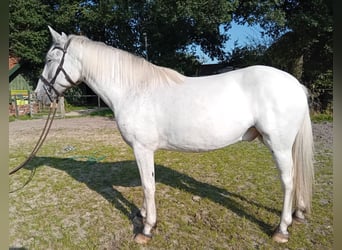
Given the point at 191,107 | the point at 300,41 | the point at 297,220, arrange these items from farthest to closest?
1. the point at 300,41
2. the point at 297,220
3. the point at 191,107

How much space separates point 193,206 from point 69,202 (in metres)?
1.52

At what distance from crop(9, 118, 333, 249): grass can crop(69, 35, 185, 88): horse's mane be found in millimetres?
1447

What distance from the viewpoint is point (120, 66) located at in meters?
2.32

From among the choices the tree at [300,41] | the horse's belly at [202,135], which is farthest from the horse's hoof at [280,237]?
the tree at [300,41]

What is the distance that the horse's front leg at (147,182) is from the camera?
227cm

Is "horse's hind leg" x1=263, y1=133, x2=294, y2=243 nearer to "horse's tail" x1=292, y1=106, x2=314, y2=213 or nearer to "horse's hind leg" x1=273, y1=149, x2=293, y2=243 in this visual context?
"horse's hind leg" x1=273, y1=149, x2=293, y2=243

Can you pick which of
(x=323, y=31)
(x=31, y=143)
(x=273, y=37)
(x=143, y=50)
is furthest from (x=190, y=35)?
(x=31, y=143)

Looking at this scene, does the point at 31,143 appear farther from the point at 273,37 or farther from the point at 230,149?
the point at 273,37

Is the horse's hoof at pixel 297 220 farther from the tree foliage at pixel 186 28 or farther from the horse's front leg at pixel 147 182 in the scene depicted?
the tree foliage at pixel 186 28

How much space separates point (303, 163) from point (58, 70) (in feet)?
7.99

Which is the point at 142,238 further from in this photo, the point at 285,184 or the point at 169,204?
the point at 285,184

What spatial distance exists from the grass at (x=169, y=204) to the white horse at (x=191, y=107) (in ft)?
0.79

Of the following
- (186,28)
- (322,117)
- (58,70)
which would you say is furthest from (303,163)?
(186,28)

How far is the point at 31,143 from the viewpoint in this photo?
6402mm
